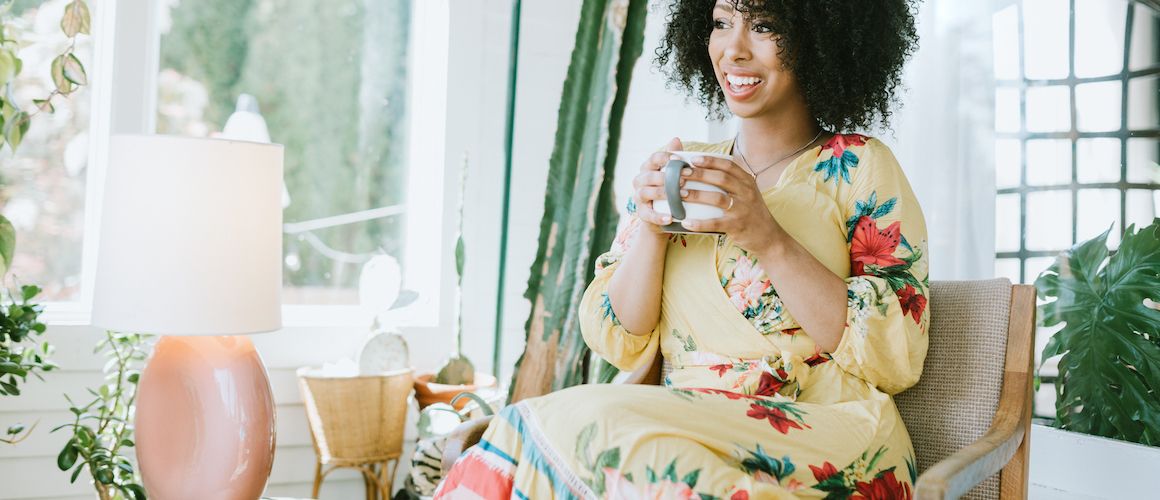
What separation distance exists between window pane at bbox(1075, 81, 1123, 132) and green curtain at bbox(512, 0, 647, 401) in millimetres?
907

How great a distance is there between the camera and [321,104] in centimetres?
262

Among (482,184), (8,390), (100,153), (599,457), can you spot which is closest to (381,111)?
(482,184)

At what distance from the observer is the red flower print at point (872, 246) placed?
47.0 inches

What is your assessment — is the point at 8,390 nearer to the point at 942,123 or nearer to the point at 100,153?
the point at 100,153

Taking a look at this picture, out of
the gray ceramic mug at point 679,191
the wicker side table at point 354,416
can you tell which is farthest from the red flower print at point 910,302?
the wicker side table at point 354,416

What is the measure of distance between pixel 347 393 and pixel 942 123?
1.52 metres

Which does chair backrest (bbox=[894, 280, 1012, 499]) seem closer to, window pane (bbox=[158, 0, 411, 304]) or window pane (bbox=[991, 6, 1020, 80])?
window pane (bbox=[991, 6, 1020, 80])

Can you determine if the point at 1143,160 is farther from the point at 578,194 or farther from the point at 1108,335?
the point at 578,194

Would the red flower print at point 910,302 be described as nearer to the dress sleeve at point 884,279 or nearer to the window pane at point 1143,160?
the dress sleeve at point 884,279

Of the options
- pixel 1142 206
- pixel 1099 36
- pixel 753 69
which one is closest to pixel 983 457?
pixel 753 69

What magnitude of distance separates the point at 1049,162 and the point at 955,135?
20cm

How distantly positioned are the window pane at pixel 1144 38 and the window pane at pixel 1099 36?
2cm

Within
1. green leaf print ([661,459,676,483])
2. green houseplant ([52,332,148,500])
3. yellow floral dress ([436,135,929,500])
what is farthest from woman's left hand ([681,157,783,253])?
green houseplant ([52,332,148,500])

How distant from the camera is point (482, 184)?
2672 mm
